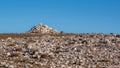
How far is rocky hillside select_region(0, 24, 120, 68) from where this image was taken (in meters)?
33.8

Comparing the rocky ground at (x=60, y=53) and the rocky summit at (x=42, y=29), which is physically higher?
the rocky summit at (x=42, y=29)

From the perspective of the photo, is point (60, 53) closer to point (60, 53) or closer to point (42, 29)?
point (60, 53)

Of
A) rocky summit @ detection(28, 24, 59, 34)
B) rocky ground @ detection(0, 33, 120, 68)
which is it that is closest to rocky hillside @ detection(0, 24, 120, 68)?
rocky ground @ detection(0, 33, 120, 68)

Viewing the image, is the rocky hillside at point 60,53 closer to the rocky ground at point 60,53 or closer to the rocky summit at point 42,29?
the rocky ground at point 60,53

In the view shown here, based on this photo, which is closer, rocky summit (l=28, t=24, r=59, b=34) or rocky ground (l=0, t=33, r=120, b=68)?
rocky ground (l=0, t=33, r=120, b=68)

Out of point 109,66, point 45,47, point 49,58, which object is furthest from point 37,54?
point 109,66

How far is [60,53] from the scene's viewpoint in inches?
1497

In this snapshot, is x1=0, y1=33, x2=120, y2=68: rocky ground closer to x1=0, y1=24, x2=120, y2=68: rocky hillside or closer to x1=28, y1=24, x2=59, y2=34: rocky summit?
x1=0, y1=24, x2=120, y2=68: rocky hillside

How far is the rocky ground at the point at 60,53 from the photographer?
111 feet

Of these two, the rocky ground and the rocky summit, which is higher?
the rocky summit

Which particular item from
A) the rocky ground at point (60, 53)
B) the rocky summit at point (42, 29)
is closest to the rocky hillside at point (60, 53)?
the rocky ground at point (60, 53)

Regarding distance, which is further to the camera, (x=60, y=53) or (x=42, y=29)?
(x=42, y=29)

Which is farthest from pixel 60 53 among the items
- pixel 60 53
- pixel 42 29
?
pixel 42 29

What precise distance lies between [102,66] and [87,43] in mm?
9630
